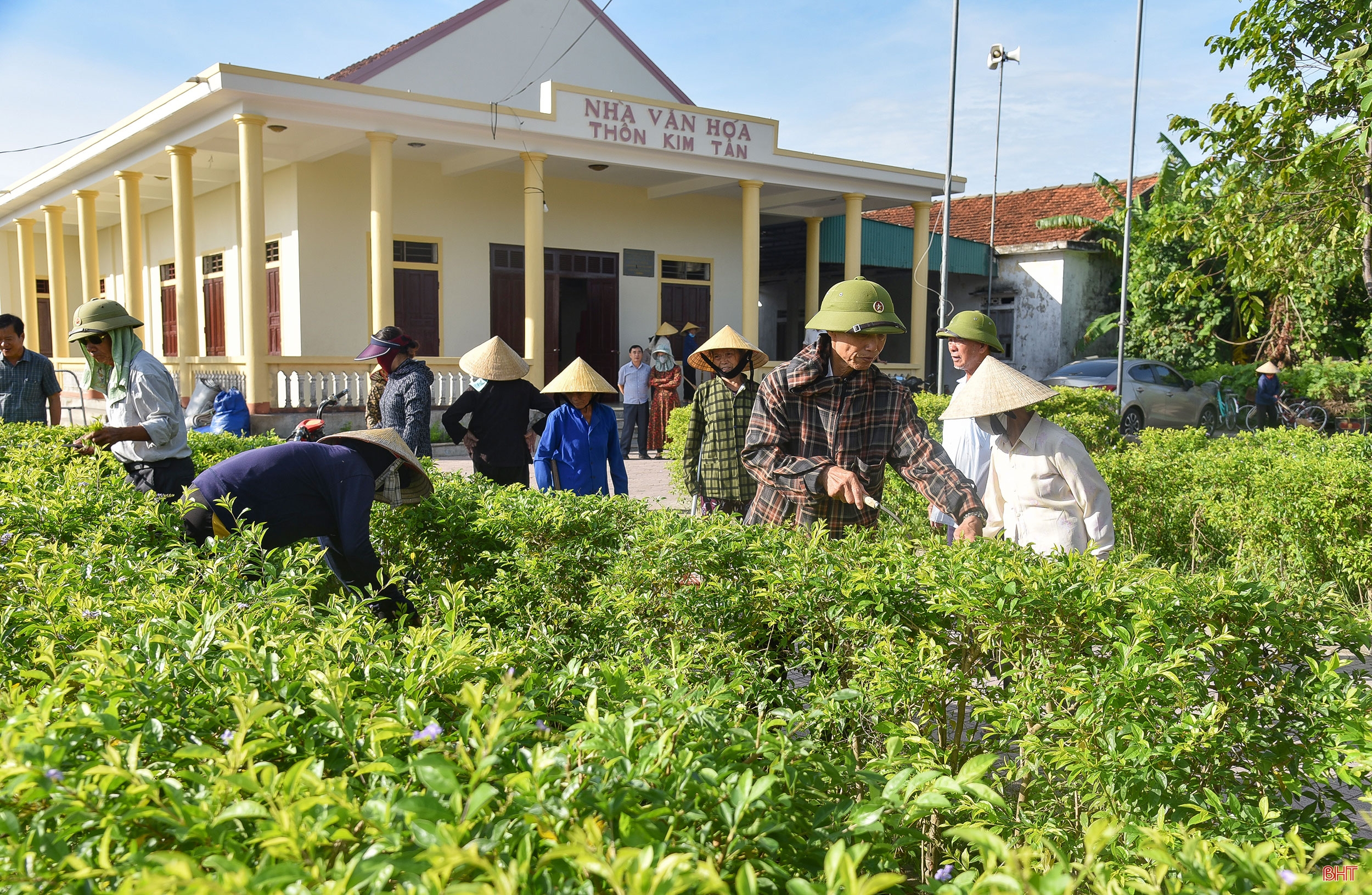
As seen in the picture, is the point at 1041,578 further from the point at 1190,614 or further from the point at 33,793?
the point at 33,793

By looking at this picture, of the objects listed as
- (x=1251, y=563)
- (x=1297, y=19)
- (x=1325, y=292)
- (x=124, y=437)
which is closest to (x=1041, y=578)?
(x=1251, y=563)

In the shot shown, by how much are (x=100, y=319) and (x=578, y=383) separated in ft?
9.09

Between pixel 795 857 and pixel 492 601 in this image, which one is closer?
pixel 795 857

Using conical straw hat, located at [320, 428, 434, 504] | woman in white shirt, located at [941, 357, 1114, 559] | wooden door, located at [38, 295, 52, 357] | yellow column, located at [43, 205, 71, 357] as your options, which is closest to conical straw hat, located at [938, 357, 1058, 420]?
woman in white shirt, located at [941, 357, 1114, 559]

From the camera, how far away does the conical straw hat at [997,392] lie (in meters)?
4.21

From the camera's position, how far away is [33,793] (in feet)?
4.54

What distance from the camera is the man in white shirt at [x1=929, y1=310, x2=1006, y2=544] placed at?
5.13 metres

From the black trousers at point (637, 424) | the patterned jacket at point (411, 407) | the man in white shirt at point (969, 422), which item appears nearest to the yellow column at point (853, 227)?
the black trousers at point (637, 424)

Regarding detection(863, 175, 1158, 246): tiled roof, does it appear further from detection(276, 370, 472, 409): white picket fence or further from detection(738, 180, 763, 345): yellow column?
detection(276, 370, 472, 409): white picket fence

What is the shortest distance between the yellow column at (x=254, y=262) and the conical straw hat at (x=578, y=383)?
9139 millimetres

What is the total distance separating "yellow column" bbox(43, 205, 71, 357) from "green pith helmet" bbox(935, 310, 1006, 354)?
879 inches

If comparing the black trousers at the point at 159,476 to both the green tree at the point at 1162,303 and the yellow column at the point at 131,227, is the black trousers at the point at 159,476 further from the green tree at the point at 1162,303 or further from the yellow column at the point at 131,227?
the green tree at the point at 1162,303

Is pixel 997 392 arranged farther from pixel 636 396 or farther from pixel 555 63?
pixel 555 63

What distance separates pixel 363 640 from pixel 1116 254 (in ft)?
91.1
